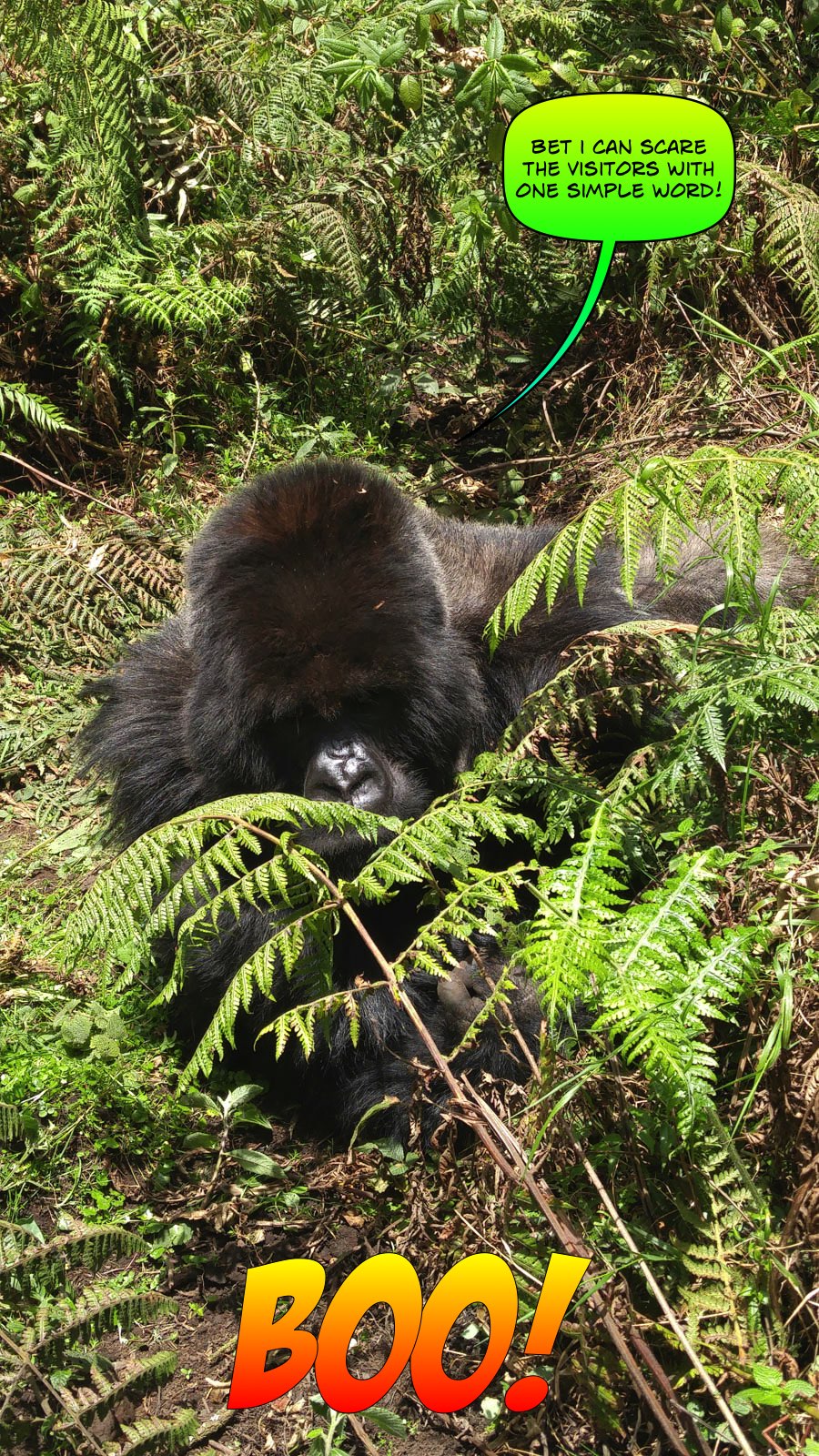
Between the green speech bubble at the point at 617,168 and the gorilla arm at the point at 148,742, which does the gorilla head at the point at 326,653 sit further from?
the green speech bubble at the point at 617,168

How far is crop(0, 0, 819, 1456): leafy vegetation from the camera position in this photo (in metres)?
2.21

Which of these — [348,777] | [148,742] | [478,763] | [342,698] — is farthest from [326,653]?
[148,742]

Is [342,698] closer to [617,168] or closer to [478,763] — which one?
[478,763]

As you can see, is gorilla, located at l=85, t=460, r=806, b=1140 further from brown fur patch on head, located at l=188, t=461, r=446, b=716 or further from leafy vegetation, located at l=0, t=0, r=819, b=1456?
leafy vegetation, located at l=0, t=0, r=819, b=1456

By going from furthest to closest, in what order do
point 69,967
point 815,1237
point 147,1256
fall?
1. point 69,967
2. point 147,1256
3. point 815,1237

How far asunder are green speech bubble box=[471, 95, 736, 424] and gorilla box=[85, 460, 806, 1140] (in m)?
1.55

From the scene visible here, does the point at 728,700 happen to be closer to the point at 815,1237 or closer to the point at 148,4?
the point at 815,1237

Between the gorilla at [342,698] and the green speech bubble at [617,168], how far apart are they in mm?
1547

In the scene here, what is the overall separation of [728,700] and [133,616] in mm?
2920

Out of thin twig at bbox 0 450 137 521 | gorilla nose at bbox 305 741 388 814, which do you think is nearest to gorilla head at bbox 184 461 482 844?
gorilla nose at bbox 305 741 388 814

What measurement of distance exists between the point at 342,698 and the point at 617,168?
2.55 metres

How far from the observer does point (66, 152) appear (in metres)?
5.18

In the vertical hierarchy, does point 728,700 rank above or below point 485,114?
below

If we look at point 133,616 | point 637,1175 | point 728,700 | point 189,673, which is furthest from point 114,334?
point 637,1175
